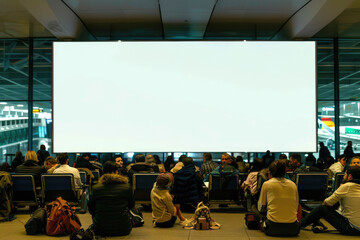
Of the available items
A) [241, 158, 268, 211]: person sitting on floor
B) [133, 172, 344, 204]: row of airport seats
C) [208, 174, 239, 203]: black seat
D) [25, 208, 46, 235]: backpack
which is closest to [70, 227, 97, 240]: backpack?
[25, 208, 46, 235]: backpack

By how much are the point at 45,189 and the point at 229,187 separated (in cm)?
356

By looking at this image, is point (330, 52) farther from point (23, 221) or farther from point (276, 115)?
point (23, 221)

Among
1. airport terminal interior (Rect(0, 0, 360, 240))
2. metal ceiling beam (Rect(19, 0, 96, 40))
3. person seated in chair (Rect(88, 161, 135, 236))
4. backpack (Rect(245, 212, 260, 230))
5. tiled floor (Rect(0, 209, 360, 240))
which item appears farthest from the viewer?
airport terminal interior (Rect(0, 0, 360, 240))

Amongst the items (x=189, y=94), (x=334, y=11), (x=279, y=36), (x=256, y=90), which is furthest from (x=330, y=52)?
(x=189, y=94)

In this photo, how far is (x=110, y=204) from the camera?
19.2ft

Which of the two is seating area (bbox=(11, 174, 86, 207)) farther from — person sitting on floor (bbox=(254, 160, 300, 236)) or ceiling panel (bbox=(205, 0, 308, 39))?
ceiling panel (bbox=(205, 0, 308, 39))

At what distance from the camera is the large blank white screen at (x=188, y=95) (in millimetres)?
12070

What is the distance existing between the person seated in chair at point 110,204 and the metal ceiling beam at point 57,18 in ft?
22.9

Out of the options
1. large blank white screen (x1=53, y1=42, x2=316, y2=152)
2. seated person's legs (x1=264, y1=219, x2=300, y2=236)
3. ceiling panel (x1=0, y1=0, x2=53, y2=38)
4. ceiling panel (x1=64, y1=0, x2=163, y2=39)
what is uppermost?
ceiling panel (x1=64, y1=0, x2=163, y2=39)

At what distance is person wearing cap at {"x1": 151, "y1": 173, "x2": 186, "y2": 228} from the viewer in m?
6.74

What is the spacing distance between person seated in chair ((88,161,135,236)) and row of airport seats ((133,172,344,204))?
2155mm

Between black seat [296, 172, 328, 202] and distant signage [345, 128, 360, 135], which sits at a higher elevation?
distant signage [345, 128, 360, 135]

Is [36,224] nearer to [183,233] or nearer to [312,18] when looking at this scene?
[183,233]

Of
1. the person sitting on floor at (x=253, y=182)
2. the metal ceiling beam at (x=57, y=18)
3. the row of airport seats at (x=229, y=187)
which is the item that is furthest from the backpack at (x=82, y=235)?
the metal ceiling beam at (x=57, y=18)
